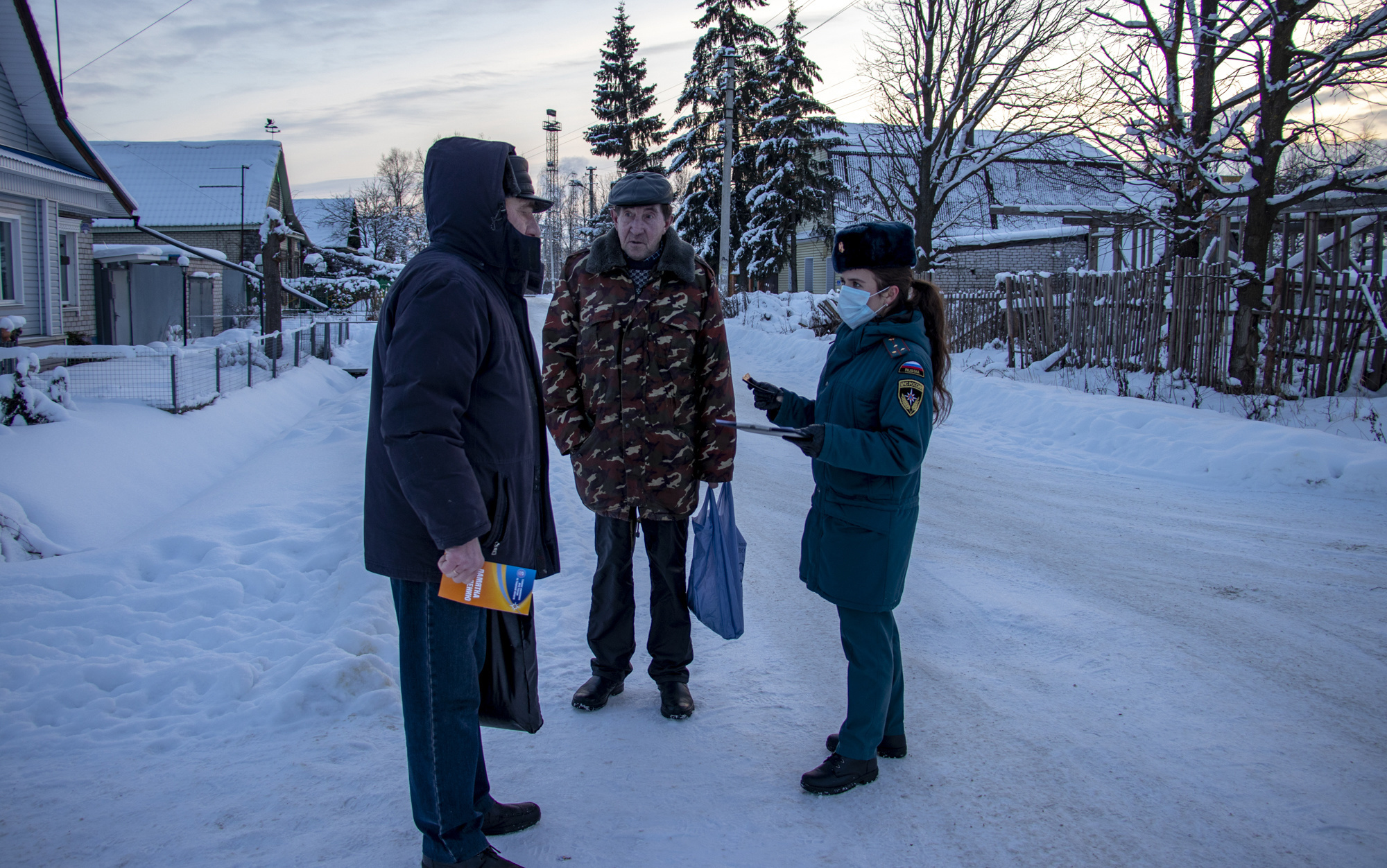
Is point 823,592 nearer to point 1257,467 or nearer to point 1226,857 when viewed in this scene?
point 1226,857

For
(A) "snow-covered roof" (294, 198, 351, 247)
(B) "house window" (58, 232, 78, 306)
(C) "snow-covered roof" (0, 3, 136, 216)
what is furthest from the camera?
(A) "snow-covered roof" (294, 198, 351, 247)

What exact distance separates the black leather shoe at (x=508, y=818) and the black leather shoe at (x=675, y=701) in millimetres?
818

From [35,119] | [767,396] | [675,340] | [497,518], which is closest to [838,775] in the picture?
[767,396]

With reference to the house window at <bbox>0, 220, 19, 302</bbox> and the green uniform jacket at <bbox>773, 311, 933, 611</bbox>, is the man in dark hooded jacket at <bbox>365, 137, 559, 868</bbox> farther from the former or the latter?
the house window at <bbox>0, 220, 19, 302</bbox>

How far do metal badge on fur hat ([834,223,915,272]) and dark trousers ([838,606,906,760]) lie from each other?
1.19 meters

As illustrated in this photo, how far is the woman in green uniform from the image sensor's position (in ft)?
8.75

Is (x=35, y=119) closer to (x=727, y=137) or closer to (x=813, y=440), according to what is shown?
(x=813, y=440)

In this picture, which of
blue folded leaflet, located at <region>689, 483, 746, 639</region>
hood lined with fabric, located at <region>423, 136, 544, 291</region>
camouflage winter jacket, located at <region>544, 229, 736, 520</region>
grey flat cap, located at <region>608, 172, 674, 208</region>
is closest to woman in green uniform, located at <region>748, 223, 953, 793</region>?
blue folded leaflet, located at <region>689, 483, 746, 639</region>

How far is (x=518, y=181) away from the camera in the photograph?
2.52 meters

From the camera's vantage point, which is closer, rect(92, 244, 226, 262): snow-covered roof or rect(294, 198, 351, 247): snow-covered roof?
rect(92, 244, 226, 262): snow-covered roof

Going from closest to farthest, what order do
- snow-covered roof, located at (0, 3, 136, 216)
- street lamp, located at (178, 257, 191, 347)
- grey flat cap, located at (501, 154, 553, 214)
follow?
grey flat cap, located at (501, 154, 553, 214)
snow-covered roof, located at (0, 3, 136, 216)
street lamp, located at (178, 257, 191, 347)

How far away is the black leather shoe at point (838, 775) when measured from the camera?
9.18 ft

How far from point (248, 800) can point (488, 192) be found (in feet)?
7.04

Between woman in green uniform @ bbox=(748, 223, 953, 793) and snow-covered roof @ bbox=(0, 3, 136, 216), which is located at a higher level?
snow-covered roof @ bbox=(0, 3, 136, 216)
